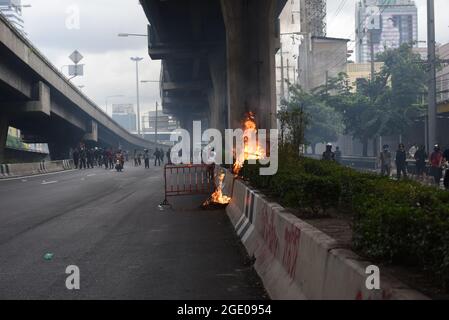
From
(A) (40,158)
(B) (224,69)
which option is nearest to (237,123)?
(B) (224,69)

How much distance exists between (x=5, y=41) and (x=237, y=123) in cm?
1409

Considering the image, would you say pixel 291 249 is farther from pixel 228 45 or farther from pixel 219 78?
pixel 219 78

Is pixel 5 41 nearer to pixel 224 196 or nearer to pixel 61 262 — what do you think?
pixel 224 196

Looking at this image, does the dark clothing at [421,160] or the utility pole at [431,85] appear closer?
the dark clothing at [421,160]

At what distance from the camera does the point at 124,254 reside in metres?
9.84

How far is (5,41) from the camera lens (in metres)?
33.2

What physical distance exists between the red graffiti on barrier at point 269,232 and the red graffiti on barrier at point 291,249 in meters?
0.60

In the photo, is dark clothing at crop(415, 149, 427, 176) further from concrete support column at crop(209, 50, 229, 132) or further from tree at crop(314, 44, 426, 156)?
tree at crop(314, 44, 426, 156)

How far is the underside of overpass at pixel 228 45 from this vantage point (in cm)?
2683

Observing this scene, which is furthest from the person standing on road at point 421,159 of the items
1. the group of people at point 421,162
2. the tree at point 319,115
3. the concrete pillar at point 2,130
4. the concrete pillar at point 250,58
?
the tree at point 319,115

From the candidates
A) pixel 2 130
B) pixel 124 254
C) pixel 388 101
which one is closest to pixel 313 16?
pixel 388 101

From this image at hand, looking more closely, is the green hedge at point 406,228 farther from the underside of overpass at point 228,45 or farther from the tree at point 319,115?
the tree at point 319,115

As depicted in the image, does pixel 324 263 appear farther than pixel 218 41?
No

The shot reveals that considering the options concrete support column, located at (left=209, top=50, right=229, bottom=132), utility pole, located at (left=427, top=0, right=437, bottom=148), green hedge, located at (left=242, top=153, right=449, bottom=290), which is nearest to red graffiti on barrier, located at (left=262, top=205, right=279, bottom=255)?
green hedge, located at (left=242, top=153, right=449, bottom=290)
